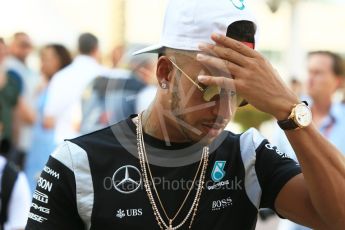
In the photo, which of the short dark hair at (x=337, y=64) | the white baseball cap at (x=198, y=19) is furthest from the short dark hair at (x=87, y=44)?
the white baseball cap at (x=198, y=19)

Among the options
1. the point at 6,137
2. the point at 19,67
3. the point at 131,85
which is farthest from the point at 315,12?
the point at 131,85

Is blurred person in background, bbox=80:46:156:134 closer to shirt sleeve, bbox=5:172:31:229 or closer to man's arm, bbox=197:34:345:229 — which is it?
shirt sleeve, bbox=5:172:31:229

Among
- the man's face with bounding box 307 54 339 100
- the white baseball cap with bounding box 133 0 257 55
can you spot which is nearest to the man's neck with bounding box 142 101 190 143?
the white baseball cap with bounding box 133 0 257 55

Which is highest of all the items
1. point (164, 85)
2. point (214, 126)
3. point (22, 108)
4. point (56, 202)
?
point (164, 85)

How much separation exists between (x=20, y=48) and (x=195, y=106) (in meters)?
7.03

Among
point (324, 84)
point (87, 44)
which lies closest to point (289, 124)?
point (324, 84)

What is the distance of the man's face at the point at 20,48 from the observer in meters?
9.09

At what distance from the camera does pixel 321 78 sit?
21.4 feet

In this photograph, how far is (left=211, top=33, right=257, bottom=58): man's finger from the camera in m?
2.27

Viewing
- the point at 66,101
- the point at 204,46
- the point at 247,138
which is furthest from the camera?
the point at 66,101

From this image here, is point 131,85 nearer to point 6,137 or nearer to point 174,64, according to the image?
point 6,137

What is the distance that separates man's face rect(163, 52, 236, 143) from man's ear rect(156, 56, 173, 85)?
26mm

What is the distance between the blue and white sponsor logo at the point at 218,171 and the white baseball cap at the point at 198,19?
45cm

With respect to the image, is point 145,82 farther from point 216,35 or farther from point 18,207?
point 216,35
